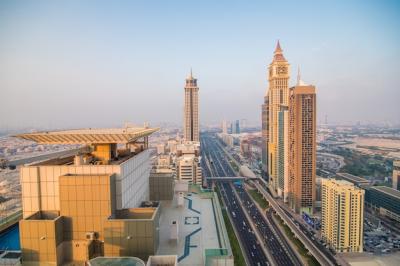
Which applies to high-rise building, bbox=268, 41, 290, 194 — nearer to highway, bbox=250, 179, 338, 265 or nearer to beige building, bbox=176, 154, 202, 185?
highway, bbox=250, 179, 338, 265

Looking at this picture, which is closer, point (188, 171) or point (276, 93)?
point (188, 171)

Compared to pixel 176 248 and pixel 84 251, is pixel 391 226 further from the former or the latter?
pixel 84 251

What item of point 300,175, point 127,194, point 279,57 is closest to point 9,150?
point 127,194

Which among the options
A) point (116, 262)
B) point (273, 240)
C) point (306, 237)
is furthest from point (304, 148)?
point (116, 262)

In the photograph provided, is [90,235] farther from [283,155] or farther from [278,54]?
[278,54]

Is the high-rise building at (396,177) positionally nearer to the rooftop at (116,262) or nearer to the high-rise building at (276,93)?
the high-rise building at (276,93)

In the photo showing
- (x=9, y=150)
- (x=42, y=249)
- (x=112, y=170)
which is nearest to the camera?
(x=42, y=249)

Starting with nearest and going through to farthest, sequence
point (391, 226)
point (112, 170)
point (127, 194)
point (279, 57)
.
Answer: point (112, 170)
point (127, 194)
point (391, 226)
point (279, 57)
